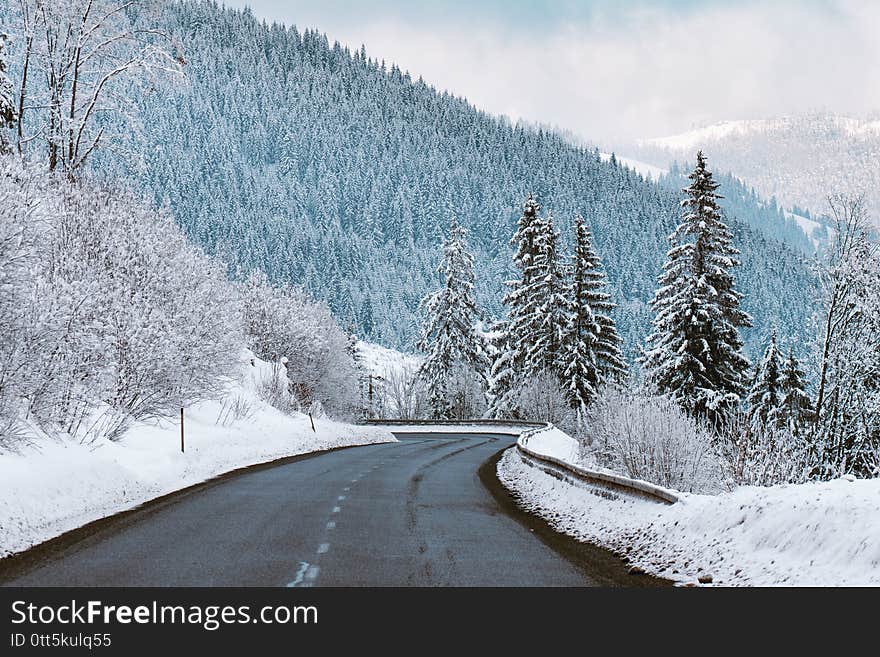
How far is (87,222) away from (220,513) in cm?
1594

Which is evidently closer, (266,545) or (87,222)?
(266,545)

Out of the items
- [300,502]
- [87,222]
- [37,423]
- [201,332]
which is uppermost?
[87,222]

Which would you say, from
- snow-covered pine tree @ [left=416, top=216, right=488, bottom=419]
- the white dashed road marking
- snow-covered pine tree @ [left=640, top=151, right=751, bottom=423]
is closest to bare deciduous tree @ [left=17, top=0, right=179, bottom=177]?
snow-covered pine tree @ [left=640, top=151, right=751, bottom=423]

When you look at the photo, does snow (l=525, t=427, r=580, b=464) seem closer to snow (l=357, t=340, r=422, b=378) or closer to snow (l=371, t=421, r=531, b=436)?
snow (l=371, t=421, r=531, b=436)

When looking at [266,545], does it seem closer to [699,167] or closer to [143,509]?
[143,509]

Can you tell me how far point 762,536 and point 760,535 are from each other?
0.13 ft

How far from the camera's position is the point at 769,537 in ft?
29.7

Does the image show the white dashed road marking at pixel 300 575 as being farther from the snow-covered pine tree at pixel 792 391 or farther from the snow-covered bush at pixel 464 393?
the snow-covered bush at pixel 464 393

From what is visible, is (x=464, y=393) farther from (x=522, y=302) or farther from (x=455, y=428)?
(x=522, y=302)

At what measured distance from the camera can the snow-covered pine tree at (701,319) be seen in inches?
1647

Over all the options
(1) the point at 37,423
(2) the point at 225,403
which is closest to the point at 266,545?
(1) the point at 37,423

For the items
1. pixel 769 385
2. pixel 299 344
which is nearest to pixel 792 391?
pixel 769 385

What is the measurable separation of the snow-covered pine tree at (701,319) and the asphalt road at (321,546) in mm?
23650

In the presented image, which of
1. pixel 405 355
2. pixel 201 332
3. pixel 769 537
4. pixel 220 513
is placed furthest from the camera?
pixel 405 355
